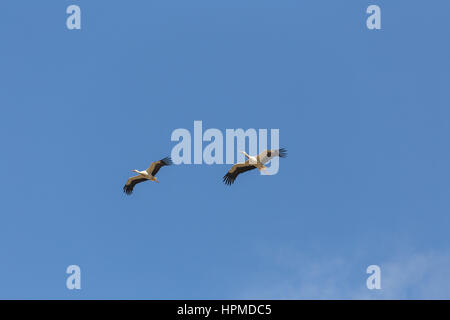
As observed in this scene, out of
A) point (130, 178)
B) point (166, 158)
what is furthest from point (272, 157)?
point (130, 178)

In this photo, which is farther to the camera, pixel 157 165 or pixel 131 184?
pixel 131 184

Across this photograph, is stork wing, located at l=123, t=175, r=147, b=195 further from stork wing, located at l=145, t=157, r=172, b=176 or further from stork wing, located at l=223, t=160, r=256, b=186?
stork wing, located at l=223, t=160, r=256, b=186

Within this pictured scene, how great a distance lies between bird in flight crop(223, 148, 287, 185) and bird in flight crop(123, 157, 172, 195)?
4.50 m

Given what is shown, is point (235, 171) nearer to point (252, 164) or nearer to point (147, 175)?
point (252, 164)

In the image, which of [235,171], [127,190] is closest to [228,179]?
[235,171]

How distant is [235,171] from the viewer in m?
43.2

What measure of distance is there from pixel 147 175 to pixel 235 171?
21.7 feet

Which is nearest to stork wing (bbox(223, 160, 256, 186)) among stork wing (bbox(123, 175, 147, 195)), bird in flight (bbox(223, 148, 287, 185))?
bird in flight (bbox(223, 148, 287, 185))

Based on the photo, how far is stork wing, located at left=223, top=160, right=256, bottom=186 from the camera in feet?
140

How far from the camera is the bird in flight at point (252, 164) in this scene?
4059cm

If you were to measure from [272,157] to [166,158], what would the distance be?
25.0 ft

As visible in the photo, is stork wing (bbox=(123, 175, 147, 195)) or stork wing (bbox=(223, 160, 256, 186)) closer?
stork wing (bbox=(223, 160, 256, 186))
